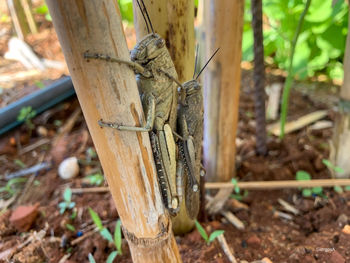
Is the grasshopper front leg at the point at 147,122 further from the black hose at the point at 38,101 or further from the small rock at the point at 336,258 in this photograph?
the black hose at the point at 38,101

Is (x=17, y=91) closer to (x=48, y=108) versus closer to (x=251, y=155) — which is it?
(x=48, y=108)

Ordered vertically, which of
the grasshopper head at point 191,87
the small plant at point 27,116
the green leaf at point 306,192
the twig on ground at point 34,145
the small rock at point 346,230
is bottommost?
the green leaf at point 306,192

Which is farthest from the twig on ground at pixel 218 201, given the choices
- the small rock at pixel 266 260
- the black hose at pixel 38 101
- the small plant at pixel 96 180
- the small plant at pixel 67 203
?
the black hose at pixel 38 101

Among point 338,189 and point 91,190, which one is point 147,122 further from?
point 338,189

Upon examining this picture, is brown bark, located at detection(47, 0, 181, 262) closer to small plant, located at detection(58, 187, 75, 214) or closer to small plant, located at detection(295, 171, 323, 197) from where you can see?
small plant, located at detection(58, 187, 75, 214)

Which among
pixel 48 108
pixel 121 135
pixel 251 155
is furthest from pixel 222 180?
pixel 48 108

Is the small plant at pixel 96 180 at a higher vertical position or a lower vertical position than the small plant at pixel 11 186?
lower

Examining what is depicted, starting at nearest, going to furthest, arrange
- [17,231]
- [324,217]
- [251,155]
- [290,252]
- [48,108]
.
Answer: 1. [290,252]
2. [17,231]
3. [324,217]
4. [251,155]
5. [48,108]

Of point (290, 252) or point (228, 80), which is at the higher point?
point (228, 80)
